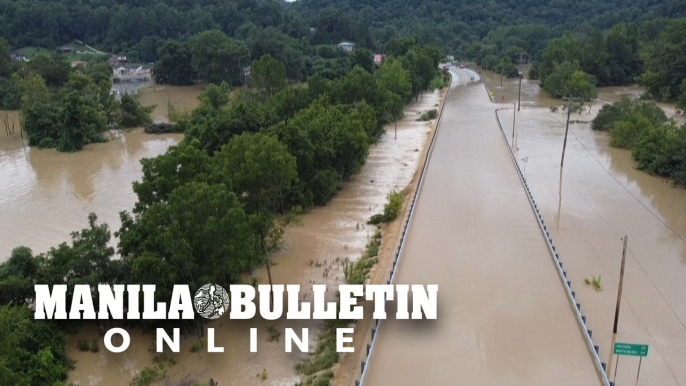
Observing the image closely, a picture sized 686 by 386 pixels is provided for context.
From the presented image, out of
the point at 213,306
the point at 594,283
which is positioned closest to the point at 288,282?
the point at 213,306

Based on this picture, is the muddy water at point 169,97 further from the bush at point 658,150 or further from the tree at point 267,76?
the bush at point 658,150

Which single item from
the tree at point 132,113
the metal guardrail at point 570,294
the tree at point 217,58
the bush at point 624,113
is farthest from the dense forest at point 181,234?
the tree at point 217,58

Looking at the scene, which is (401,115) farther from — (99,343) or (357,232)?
(99,343)

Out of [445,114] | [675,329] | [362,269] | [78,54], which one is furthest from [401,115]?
[78,54]

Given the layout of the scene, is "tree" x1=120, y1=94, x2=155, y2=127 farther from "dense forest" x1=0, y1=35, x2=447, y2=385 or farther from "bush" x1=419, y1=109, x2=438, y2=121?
"dense forest" x1=0, y1=35, x2=447, y2=385

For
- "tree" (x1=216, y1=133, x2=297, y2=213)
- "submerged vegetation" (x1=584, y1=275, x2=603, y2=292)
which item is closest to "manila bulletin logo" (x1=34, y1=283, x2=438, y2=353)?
"tree" (x1=216, y1=133, x2=297, y2=213)

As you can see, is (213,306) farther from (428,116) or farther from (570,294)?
(428,116)
